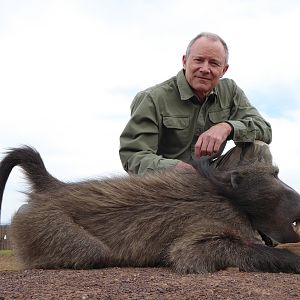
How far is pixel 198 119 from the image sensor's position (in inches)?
227

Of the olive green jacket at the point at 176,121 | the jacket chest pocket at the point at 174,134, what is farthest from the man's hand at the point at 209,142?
the jacket chest pocket at the point at 174,134

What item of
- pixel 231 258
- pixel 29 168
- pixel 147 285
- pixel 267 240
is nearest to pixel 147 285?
pixel 147 285

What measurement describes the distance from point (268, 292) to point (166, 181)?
1636 millimetres

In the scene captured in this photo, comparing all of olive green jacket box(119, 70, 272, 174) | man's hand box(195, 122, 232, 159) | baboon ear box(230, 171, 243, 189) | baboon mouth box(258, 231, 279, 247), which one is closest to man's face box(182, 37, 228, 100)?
olive green jacket box(119, 70, 272, 174)

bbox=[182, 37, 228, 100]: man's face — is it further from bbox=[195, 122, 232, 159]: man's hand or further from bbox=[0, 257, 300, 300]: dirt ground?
bbox=[0, 257, 300, 300]: dirt ground

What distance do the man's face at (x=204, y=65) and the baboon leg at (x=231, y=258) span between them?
2.09 meters

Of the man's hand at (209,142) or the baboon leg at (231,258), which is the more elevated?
the man's hand at (209,142)

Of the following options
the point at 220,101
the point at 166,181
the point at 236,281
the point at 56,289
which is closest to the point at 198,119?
the point at 220,101

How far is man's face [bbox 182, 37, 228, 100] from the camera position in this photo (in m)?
5.64

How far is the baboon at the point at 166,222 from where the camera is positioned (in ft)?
12.8

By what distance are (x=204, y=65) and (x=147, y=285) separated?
117 inches

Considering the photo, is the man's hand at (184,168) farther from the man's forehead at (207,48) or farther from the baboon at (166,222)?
the man's forehead at (207,48)

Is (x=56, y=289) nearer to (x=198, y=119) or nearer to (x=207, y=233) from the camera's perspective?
(x=207, y=233)

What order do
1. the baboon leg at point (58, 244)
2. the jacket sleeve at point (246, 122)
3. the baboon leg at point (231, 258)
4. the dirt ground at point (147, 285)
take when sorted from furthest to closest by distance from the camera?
the jacket sleeve at point (246, 122)
the baboon leg at point (58, 244)
the baboon leg at point (231, 258)
the dirt ground at point (147, 285)
